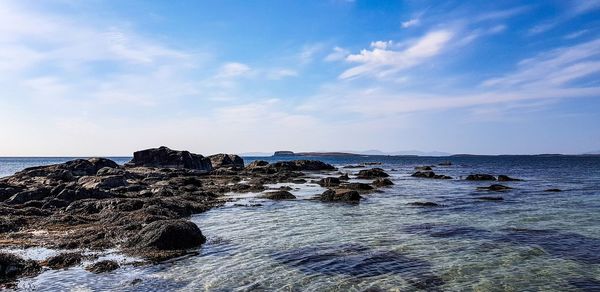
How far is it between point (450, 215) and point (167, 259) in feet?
60.6

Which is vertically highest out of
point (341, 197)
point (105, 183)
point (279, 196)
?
point (105, 183)

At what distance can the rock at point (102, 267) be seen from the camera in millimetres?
14266

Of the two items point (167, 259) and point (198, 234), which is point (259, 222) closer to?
point (198, 234)

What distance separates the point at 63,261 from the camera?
49.8ft

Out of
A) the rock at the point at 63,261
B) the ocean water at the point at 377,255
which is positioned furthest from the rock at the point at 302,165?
the rock at the point at 63,261

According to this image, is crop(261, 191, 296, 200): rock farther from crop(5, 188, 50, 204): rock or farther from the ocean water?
crop(5, 188, 50, 204): rock

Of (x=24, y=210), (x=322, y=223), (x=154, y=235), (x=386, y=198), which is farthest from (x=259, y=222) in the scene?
(x=386, y=198)

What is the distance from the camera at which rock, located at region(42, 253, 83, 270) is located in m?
14.8

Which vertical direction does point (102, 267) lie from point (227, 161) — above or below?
below

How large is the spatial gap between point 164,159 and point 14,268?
7630 cm

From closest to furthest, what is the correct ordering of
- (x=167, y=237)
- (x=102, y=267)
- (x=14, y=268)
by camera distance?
1. (x=14, y=268)
2. (x=102, y=267)
3. (x=167, y=237)

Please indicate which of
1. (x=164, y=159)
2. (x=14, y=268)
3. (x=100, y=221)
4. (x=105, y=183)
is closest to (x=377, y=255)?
(x=14, y=268)

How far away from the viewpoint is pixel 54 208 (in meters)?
27.1

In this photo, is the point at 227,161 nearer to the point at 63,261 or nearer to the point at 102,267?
the point at 63,261
